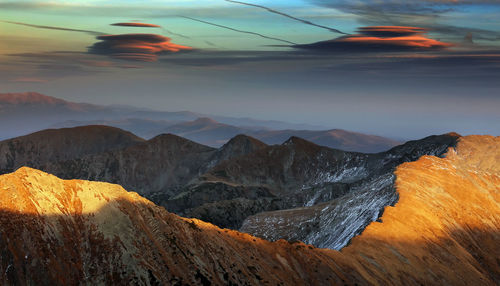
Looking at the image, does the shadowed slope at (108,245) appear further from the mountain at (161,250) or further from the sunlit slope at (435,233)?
the sunlit slope at (435,233)

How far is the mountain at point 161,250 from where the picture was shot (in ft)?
228

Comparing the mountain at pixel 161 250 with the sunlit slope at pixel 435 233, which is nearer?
the mountain at pixel 161 250

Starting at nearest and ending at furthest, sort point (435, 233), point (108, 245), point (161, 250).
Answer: point (108, 245), point (161, 250), point (435, 233)

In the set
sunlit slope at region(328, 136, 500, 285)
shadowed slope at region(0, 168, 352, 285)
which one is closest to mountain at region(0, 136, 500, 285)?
shadowed slope at region(0, 168, 352, 285)

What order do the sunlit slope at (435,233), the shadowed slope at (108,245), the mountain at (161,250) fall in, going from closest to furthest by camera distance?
the shadowed slope at (108,245) < the mountain at (161,250) < the sunlit slope at (435,233)

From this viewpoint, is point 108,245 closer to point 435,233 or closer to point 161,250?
point 161,250

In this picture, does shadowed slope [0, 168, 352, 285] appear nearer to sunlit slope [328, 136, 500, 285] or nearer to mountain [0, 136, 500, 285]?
mountain [0, 136, 500, 285]

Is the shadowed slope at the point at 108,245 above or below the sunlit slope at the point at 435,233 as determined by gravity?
above

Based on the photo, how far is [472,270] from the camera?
4621 inches

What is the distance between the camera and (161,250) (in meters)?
77.8

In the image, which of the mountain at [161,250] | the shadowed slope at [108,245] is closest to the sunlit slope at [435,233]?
the mountain at [161,250]

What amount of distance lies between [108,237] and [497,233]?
123230 millimetres

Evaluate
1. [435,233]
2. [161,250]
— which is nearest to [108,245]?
[161,250]

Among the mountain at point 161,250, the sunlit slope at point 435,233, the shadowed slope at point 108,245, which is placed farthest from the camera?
the sunlit slope at point 435,233
